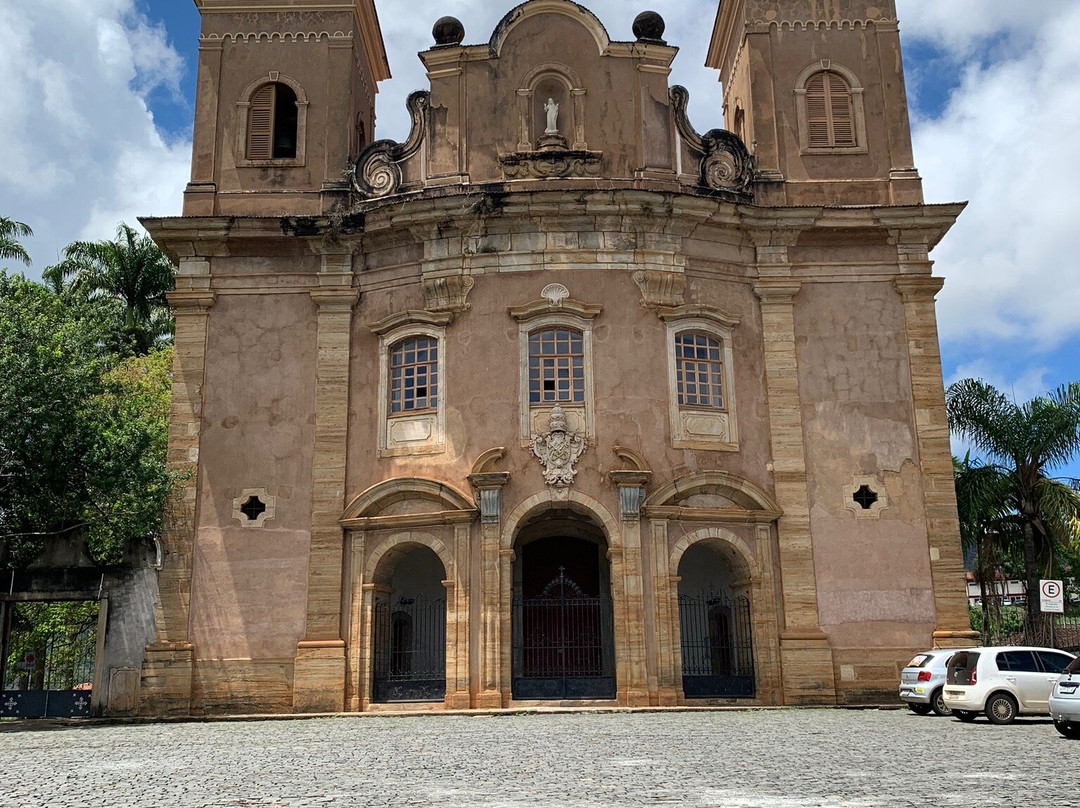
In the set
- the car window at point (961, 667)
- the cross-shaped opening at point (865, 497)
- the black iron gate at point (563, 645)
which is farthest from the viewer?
the cross-shaped opening at point (865, 497)

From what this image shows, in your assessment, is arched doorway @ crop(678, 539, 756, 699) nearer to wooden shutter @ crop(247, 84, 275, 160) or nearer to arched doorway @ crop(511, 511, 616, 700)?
arched doorway @ crop(511, 511, 616, 700)

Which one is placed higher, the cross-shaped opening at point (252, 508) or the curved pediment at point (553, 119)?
the curved pediment at point (553, 119)

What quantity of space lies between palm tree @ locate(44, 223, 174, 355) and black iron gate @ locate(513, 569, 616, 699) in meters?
16.9

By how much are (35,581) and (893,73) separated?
20029 mm

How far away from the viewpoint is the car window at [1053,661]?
689 inches

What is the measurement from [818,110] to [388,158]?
29.8 ft

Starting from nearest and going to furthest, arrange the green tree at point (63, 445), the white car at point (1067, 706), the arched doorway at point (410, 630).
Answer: the white car at point (1067, 706)
the green tree at point (63, 445)
the arched doorway at point (410, 630)

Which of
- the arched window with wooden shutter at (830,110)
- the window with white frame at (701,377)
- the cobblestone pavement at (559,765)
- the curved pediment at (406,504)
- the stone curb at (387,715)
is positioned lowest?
the cobblestone pavement at (559,765)

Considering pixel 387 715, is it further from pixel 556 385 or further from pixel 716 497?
pixel 716 497

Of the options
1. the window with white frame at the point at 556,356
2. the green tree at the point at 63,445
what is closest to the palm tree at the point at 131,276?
the green tree at the point at 63,445

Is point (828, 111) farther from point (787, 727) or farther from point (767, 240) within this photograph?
point (787, 727)

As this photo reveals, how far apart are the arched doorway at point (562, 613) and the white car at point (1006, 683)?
239 inches

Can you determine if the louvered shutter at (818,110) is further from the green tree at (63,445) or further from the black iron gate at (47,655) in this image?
the black iron gate at (47,655)

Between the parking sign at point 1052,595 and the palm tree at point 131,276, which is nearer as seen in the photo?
the parking sign at point 1052,595
